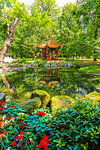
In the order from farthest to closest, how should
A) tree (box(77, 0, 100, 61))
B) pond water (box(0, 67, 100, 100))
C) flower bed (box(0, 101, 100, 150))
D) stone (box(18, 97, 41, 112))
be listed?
1. tree (box(77, 0, 100, 61))
2. pond water (box(0, 67, 100, 100))
3. stone (box(18, 97, 41, 112))
4. flower bed (box(0, 101, 100, 150))

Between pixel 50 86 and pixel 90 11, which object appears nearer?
pixel 50 86

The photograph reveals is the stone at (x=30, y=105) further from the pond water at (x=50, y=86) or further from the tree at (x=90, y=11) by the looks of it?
the tree at (x=90, y=11)

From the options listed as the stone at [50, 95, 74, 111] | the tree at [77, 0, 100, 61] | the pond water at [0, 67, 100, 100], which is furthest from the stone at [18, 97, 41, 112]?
Result: the tree at [77, 0, 100, 61]

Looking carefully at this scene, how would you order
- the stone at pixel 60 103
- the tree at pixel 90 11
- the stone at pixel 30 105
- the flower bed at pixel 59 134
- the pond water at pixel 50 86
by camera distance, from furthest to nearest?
the tree at pixel 90 11 → the pond water at pixel 50 86 → the stone at pixel 60 103 → the stone at pixel 30 105 → the flower bed at pixel 59 134

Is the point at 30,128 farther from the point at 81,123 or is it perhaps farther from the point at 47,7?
the point at 47,7

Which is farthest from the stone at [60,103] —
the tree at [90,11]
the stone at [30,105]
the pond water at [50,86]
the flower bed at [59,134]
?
the tree at [90,11]

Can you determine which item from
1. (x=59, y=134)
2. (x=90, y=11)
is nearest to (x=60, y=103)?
(x=59, y=134)

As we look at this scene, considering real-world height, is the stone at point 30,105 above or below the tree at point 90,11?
below

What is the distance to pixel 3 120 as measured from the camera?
1985 millimetres

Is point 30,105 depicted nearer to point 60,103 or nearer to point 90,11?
point 60,103

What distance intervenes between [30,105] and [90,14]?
13.7m

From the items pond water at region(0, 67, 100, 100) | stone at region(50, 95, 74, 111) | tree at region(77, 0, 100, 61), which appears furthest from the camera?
tree at region(77, 0, 100, 61)

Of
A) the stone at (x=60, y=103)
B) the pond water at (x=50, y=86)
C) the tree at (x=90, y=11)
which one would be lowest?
the pond water at (x=50, y=86)

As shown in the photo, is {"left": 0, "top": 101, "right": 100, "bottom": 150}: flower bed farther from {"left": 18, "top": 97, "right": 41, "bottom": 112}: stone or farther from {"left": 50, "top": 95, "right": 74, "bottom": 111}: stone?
{"left": 50, "top": 95, "right": 74, "bottom": 111}: stone
